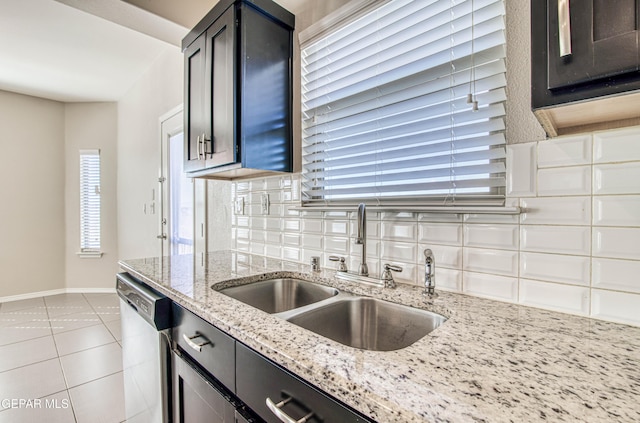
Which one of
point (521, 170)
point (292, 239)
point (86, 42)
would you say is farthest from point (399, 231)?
point (86, 42)

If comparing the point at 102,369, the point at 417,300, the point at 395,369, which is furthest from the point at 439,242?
the point at 102,369

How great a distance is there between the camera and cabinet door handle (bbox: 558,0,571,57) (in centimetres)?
56

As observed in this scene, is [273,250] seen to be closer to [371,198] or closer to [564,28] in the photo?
[371,198]

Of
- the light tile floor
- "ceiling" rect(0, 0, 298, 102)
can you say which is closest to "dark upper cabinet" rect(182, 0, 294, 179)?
"ceiling" rect(0, 0, 298, 102)

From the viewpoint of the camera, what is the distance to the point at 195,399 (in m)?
0.99

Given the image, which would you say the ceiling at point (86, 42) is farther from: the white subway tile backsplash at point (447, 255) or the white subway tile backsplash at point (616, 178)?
the white subway tile backsplash at point (616, 178)

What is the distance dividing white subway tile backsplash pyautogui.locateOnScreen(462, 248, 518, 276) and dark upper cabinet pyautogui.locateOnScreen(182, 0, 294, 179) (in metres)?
1.00

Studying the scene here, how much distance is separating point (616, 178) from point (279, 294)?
1231mm

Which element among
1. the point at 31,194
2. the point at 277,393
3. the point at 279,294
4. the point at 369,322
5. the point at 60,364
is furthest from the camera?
the point at 31,194

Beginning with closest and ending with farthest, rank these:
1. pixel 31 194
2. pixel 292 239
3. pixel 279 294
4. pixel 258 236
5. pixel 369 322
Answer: pixel 369 322
pixel 279 294
pixel 292 239
pixel 258 236
pixel 31 194

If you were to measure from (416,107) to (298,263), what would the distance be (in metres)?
0.95

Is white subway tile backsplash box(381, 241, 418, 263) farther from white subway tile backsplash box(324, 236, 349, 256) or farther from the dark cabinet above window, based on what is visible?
the dark cabinet above window

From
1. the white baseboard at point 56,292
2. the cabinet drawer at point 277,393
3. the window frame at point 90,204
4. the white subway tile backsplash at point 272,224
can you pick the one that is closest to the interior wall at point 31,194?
the white baseboard at point 56,292

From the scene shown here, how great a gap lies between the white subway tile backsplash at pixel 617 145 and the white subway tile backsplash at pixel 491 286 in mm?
402
